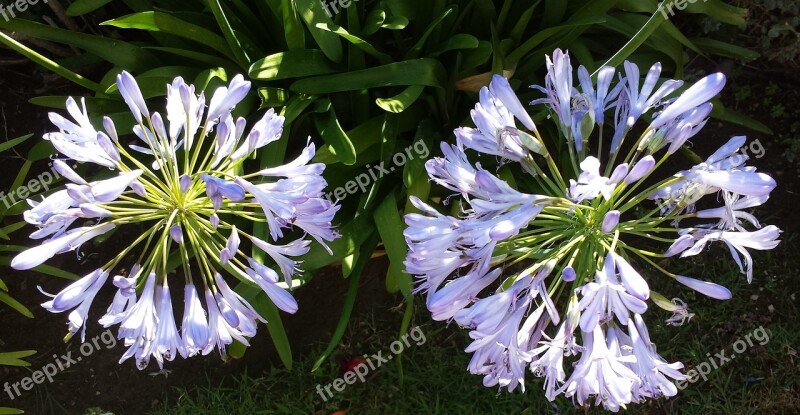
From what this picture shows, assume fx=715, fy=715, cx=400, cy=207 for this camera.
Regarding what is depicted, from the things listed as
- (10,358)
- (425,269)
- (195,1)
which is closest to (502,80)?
(425,269)

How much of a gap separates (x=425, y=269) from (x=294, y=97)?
1.02m

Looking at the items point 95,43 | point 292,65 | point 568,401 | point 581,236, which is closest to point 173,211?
point 292,65

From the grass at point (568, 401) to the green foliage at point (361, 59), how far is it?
56 centimetres

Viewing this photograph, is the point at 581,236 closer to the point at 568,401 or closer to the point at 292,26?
the point at 292,26

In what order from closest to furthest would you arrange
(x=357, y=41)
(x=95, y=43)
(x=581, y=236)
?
1. (x=581, y=236)
2. (x=357, y=41)
3. (x=95, y=43)

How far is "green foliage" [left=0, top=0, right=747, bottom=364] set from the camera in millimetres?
2375

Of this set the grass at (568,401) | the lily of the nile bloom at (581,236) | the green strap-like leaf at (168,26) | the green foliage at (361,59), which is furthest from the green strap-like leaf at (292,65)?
the grass at (568,401)

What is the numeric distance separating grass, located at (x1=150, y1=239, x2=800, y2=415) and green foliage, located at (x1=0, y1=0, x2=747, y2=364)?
0.56m

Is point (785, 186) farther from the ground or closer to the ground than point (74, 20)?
closer to the ground

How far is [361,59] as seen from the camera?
8.14 ft

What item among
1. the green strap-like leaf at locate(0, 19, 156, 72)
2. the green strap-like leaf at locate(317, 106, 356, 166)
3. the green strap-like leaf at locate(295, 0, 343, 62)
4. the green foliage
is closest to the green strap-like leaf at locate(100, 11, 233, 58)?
the green foliage

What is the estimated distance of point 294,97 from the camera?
2.49m

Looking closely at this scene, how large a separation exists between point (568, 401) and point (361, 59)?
5.56 ft

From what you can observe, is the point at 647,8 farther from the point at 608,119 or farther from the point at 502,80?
the point at 502,80
